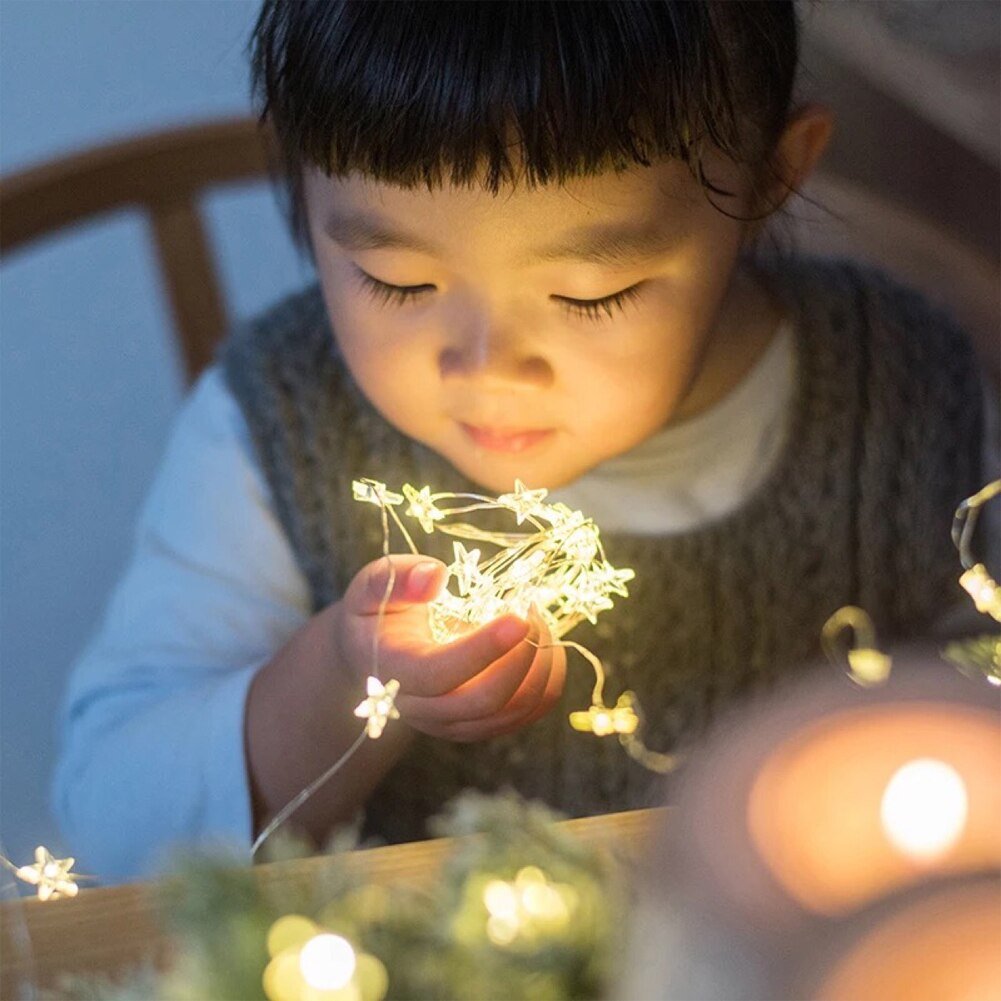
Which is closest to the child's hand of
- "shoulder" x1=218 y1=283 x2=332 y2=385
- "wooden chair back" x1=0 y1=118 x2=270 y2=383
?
"shoulder" x1=218 y1=283 x2=332 y2=385

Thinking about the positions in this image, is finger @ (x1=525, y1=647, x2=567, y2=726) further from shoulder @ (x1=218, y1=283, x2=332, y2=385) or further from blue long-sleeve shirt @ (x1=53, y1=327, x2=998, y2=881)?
shoulder @ (x1=218, y1=283, x2=332, y2=385)

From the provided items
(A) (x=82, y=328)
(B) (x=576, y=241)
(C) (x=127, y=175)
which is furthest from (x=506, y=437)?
(A) (x=82, y=328)

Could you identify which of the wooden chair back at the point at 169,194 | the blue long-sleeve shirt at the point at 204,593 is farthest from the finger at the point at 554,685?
the wooden chair back at the point at 169,194

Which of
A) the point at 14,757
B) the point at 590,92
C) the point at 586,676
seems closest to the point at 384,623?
the point at 586,676

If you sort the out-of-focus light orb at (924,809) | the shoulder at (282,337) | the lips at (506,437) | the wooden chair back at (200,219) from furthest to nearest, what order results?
the wooden chair back at (200,219)
the shoulder at (282,337)
the lips at (506,437)
the out-of-focus light orb at (924,809)

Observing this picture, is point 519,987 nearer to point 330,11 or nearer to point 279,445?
point 330,11

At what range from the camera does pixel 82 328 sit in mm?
1406

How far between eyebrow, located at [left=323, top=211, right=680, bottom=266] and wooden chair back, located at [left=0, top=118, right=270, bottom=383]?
455 millimetres

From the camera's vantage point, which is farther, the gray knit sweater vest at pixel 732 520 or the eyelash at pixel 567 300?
the gray knit sweater vest at pixel 732 520

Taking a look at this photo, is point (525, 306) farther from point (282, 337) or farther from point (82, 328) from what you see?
point (82, 328)

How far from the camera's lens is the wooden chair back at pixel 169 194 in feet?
3.50

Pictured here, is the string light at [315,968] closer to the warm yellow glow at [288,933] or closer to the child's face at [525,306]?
the warm yellow glow at [288,933]

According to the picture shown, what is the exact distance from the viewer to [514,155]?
544 mm

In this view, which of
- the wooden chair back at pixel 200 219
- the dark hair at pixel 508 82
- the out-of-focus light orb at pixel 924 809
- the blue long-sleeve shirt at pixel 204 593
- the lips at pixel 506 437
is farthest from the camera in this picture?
Answer: the wooden chair back at pixel 200 219
